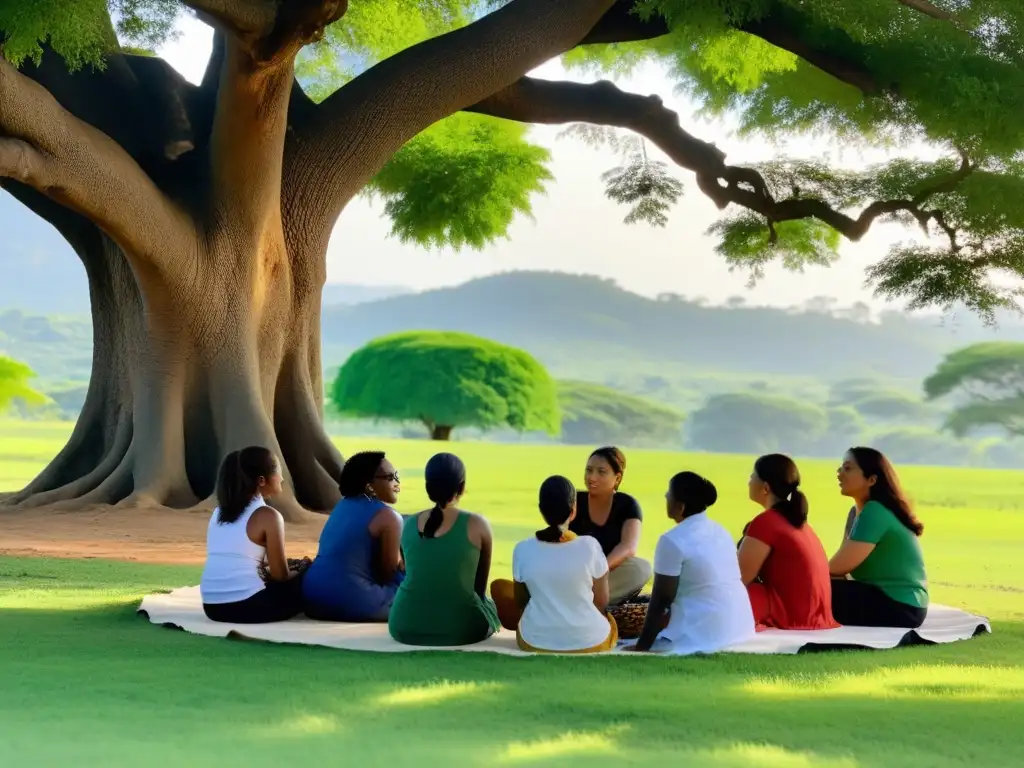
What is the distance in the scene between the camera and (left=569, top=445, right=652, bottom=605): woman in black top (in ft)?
23.9

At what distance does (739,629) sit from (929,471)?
3411 centimetres

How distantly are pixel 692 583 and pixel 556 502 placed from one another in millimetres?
777

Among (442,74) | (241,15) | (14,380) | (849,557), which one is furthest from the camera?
(14,380)

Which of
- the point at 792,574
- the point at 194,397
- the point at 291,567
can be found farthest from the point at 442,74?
the point at 792,574

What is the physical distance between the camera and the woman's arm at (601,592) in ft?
21.4

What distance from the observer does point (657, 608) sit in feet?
21.3

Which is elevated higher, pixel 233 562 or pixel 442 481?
pixel 442 481

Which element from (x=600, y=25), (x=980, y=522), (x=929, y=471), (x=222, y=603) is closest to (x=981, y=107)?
(x=600, y=25)

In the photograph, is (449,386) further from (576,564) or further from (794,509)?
(576,564)

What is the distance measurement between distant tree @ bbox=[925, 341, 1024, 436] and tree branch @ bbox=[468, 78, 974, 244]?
3465 cm

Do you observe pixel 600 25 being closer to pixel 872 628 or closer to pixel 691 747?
pixel 872 628

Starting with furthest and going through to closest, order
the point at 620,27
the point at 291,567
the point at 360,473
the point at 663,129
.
→ the point at 663,129, the point at 620,27, the point at 291,567, the point at 360,473

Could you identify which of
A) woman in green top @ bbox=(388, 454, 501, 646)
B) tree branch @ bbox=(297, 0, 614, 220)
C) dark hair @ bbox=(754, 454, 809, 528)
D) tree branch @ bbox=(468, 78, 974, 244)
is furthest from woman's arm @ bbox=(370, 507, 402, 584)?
tree branch @ bbox=(468, 78, 974, 244)

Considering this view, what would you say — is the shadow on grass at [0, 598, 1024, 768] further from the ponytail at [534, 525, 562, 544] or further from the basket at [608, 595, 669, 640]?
the basket at [608, 595, 669, 640]
